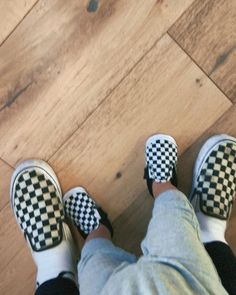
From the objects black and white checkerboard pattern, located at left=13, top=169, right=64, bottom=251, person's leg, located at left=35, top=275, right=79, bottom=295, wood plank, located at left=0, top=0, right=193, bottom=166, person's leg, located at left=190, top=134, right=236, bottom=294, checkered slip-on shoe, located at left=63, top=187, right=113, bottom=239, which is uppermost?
wood plank, located at left=0, top=0, right=193, bottom=166

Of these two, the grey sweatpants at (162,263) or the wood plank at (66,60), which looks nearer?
the grey sweatpants at (162,263)

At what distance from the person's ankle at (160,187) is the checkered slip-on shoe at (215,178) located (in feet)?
0.25

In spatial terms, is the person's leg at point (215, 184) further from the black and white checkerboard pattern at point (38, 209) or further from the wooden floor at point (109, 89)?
the black and white checkerboard pattern at point (38, 209)

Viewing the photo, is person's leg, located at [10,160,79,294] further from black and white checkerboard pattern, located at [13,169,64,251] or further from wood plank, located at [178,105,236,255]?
wood plank, located at [178,105,236,255]

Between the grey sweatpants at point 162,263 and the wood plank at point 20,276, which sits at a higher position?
the wood plank at point 20,276

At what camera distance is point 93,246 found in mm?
855

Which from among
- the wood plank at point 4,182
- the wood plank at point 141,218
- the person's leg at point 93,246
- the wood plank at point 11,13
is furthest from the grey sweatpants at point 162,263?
the wood plank at point 11,13

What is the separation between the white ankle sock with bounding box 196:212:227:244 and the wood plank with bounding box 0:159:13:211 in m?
0.48

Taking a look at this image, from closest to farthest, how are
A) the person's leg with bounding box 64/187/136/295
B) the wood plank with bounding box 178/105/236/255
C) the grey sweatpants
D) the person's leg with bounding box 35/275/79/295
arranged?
the grey sweatpants, the person's leg with bounding box 64/187/136/295, the person's leg with bounding box 35/275/79/295, the wood plank with bounding box 178/105/236/255

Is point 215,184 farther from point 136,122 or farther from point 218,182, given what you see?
point 136,122

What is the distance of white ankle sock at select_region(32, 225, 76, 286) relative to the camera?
89 centimetres

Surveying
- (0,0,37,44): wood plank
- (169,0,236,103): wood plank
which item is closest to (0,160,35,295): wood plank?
(0,0,37,44): wood plank

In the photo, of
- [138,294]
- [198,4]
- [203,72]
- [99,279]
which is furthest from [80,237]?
[198,4]

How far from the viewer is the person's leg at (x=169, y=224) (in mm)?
671
